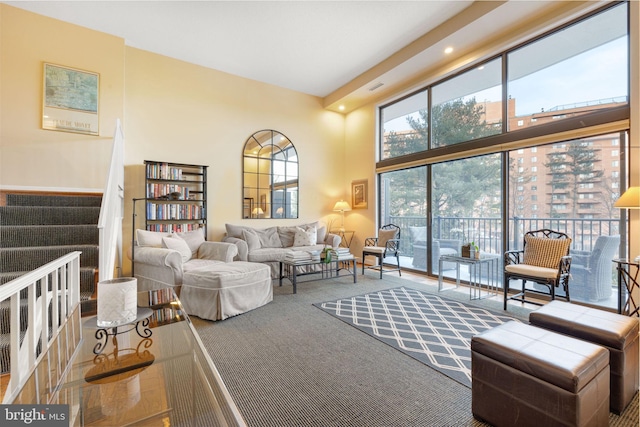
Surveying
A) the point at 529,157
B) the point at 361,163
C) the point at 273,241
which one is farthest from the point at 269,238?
the point at 529,157

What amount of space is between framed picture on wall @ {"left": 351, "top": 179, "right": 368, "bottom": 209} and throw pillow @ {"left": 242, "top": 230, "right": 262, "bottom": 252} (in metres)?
2.45

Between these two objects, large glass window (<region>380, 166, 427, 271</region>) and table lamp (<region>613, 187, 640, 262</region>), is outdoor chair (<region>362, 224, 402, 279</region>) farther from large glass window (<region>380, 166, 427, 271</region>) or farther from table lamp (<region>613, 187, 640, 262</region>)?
table lamp (<region>613, 187, 640, 262</region>)

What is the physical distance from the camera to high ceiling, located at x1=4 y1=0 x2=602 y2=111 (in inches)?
143

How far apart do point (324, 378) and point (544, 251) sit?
295 cm

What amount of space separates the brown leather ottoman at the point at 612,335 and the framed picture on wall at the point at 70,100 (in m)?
5.53

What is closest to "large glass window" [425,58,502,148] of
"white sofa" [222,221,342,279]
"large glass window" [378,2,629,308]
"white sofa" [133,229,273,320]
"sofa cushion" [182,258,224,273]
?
"large glass window" [378,2,629,308]

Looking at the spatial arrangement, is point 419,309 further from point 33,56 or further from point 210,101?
point 33,56

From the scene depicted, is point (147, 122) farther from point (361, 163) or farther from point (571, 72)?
point (571, 72)

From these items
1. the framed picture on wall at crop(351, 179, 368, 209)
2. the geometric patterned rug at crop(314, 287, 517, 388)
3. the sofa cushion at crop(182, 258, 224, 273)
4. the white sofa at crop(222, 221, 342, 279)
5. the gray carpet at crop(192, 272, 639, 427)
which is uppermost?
the framed picture on wall at crop(351, 179, 368, 209)

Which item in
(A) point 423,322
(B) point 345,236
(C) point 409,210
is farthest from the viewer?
(B) point 345,236

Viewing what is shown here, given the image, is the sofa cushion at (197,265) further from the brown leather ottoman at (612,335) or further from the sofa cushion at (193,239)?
the brown leather ottoman at (612,335)

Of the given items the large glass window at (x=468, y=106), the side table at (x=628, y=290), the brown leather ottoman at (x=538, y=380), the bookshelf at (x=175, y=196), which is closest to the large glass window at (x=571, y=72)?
the large glass window at (x=468, y=106)

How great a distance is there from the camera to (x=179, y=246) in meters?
3.92

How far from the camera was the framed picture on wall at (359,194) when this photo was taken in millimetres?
6305
